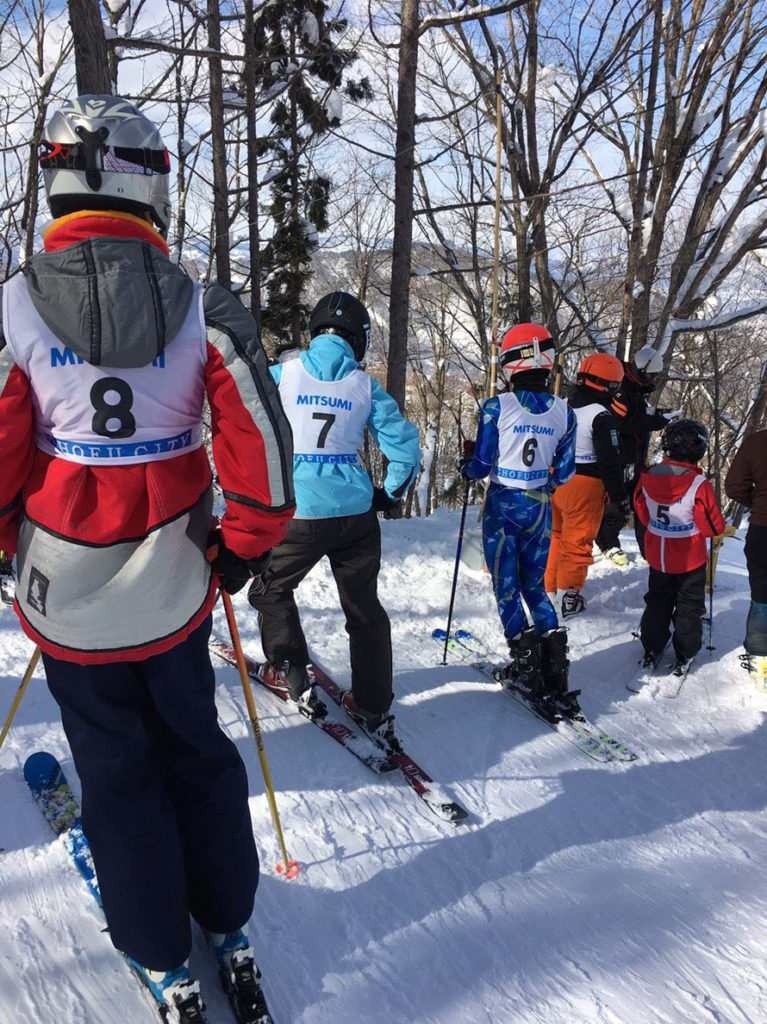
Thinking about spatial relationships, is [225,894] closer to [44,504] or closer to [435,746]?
[44,504]

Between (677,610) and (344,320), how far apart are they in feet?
10.6

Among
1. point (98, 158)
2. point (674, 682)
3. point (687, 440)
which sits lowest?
point (674, 682)

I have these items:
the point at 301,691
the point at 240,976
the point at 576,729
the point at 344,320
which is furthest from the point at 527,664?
the point at 240,976

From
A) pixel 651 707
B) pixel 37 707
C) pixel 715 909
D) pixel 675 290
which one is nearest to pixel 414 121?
pixel 675 290

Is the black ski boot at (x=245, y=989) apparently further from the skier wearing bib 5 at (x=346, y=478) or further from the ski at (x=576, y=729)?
the ski at (x=576, y=729)

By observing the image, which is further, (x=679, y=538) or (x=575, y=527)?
(x=575, y=527)

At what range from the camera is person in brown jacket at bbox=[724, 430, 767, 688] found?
4.54 m

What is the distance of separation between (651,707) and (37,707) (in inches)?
146

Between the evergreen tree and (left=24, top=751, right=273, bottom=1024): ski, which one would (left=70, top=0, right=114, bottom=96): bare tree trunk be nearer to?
the evergreen tree

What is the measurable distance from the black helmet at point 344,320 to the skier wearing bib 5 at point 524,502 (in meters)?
1.05

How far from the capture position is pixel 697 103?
11.1 metres

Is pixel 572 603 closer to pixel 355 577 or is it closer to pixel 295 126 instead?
pixel 355 577

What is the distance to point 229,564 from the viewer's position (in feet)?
5.86

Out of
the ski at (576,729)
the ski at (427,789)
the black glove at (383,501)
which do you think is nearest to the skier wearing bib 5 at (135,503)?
the ski at (427,789)
